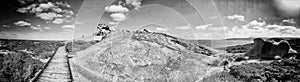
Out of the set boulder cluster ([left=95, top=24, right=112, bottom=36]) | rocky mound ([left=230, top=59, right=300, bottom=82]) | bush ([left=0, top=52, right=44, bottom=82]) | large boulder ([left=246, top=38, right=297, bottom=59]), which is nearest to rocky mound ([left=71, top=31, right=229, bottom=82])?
rocky mound ([left=230, top=59, right=300, bottom=82])

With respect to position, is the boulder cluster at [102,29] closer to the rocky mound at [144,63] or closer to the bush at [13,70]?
the rocky mound at [144,63]

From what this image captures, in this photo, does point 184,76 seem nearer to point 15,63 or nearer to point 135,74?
point 135,74

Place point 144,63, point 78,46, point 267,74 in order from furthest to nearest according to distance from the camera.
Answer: point 78,46 < point 144,63 < point 267,74

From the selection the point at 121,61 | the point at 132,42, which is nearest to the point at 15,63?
the point at 121,61

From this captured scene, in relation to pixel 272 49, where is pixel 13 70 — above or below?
above

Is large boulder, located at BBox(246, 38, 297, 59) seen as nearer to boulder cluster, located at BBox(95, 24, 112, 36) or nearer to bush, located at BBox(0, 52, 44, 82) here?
bush, located at BBox(0, 52, 44, 82)

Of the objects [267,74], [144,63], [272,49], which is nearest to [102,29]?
[144,63]

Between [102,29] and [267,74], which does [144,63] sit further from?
[102,29]
